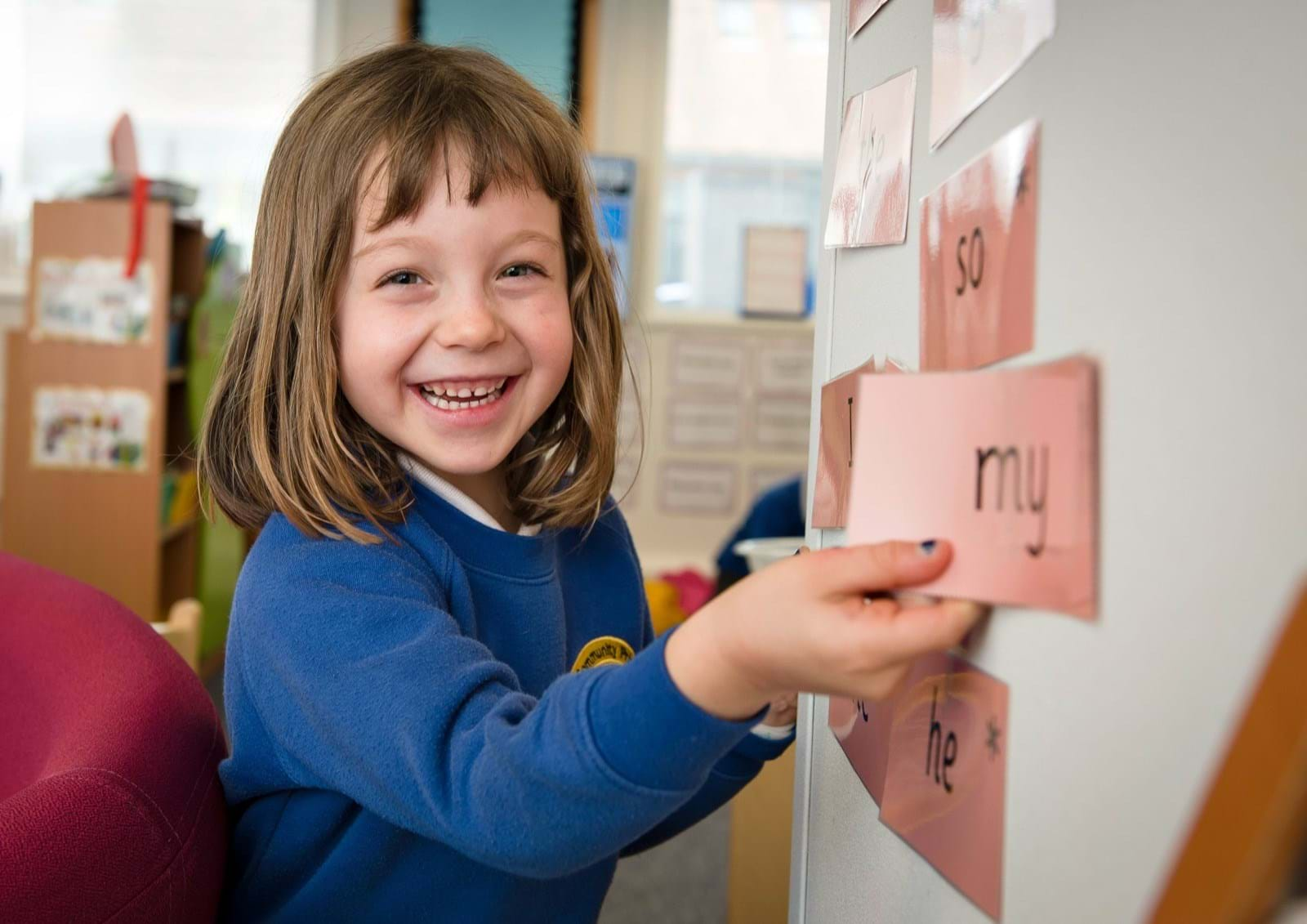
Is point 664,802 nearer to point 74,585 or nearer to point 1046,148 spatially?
point 1046,148

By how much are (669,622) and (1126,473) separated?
195cm

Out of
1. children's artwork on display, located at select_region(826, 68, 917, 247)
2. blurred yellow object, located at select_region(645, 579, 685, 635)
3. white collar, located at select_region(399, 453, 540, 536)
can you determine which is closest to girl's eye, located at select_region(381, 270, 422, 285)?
white collar, located at select_region(399, 453, 540, 536)

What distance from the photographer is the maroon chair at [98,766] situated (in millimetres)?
626

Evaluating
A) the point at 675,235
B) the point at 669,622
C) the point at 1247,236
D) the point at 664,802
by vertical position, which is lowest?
the point at 669,622

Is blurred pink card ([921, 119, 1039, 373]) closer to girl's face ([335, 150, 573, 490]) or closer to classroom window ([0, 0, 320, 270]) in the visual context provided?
girl's face ([335, 150, 573, 490])

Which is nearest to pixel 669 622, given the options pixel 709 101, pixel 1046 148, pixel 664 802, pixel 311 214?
pixel 311 214

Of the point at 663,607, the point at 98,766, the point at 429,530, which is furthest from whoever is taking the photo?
the point at 663,607

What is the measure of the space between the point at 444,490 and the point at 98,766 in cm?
27

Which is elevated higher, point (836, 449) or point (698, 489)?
point (836, 449)

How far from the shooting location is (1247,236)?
30 centimetres

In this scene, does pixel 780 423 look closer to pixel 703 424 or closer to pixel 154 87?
pixel 703 424

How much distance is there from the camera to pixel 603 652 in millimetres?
938

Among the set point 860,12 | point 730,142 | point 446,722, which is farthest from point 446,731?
point 730,142

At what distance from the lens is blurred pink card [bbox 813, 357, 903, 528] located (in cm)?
60
